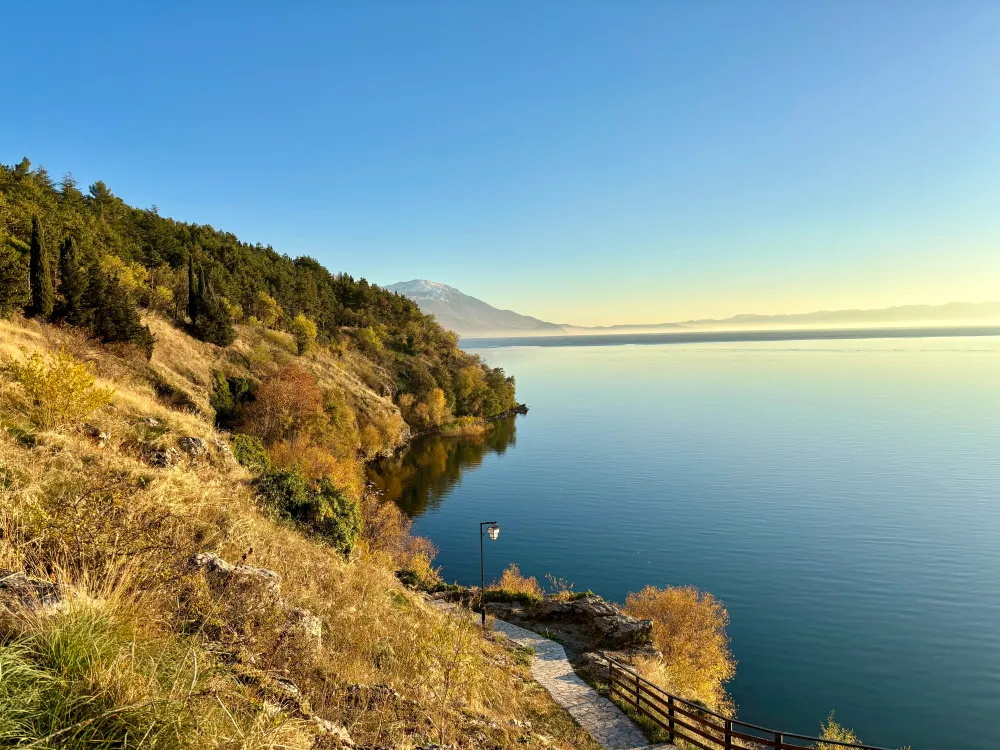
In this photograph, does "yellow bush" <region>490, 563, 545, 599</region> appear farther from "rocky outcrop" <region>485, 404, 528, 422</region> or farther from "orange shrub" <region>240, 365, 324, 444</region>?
"rocky outcrop" <region>485, 404, 528, 422</region>

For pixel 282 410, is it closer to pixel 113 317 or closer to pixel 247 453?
pixel 113 317

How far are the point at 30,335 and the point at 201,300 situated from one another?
24576 millimetres

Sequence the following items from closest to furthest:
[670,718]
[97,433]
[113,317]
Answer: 1. [670,718]
2. [97,433]
3. [113,317]

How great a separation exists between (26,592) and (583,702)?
15.0 metres

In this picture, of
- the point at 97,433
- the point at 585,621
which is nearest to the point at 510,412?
the point at 585,621

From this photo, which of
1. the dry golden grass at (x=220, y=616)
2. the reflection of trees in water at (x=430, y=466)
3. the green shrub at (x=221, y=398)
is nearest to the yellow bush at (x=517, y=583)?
the reflection of trees in water at (x=430, y=466)

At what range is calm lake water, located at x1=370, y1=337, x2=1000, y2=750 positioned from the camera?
2588cm

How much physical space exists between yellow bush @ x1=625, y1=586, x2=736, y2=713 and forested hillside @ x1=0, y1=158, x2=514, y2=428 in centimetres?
3830

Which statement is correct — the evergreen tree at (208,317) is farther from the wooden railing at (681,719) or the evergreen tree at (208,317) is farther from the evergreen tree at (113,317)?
the wooden railing at (681,719)

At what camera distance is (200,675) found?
15.1 feet

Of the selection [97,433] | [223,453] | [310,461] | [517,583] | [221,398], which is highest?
[97,433]

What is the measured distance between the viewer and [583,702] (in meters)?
15.2

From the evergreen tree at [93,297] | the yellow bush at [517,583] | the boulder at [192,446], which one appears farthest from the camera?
the evergreen tree at [93,297]

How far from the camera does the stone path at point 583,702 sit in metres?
13.3
